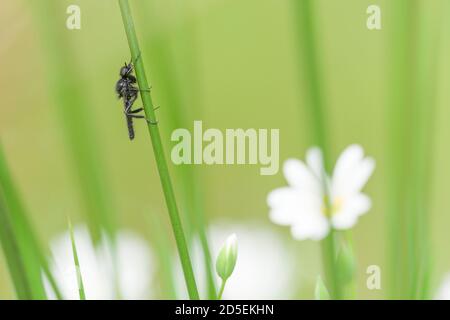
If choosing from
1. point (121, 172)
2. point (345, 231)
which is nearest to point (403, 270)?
point (345, 231)

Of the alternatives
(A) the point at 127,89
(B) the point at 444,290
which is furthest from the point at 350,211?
(A) the point at 127,89

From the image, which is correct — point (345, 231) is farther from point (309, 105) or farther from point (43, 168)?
point (43, 168)

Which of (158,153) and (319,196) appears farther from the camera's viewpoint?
(319,196)

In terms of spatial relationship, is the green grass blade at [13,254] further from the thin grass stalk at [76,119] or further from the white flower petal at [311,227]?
the white flower petal at [311,227]

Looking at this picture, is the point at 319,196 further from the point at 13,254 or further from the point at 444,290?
the point at 13,254

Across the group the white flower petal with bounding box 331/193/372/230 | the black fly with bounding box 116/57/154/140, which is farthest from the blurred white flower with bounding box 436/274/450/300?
the black fly with bounding box 116/57/154/140

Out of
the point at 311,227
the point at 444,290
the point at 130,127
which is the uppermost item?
the point at 130,127

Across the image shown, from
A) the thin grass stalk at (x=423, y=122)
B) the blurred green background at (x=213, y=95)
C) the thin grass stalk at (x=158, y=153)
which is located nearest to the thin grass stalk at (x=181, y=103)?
the blurred green background at (x=213, y=95)
